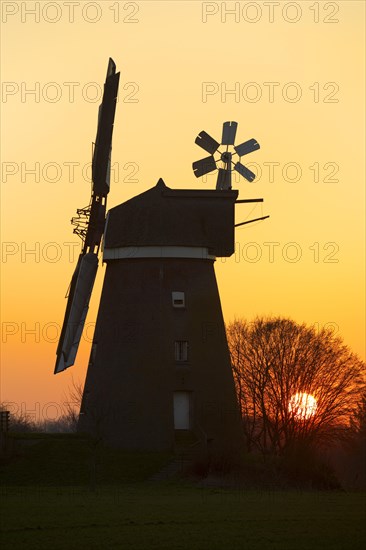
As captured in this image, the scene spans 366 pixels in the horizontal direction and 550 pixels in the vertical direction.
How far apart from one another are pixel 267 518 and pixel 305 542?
15.7ft

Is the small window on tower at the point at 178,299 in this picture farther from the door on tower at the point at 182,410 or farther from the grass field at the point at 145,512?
the grass field at the point at 145,512

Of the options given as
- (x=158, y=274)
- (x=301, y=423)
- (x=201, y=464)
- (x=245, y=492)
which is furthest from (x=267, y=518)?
(x=301, y=423)

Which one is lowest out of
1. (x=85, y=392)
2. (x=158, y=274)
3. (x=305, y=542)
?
(x=305, y=542)

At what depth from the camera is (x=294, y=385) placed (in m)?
69.2

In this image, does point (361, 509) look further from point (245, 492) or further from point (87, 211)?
point (87, 211)

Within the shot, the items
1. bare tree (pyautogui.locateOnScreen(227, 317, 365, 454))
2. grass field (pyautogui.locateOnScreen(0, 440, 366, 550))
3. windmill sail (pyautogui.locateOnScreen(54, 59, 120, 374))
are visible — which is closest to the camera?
grass field (pyautogui.locateOnScreen(0, 440, 366, 550))

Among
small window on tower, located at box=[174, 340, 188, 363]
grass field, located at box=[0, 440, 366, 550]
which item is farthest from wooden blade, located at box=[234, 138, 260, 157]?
grass field, located at box=[0, 440, 366, 550]

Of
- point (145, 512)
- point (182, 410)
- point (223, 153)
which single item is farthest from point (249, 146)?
point (145, 512)

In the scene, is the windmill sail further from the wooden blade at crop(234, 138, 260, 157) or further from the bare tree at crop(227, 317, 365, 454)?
the bare tree at crop(227, 317, 365, 454)

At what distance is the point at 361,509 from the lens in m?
40.1

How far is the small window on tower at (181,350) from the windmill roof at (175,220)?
408 centimetres

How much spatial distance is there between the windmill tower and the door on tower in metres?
0.04

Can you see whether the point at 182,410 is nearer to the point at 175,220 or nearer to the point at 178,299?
the point at 178,299

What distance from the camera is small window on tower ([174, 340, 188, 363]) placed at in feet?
176
